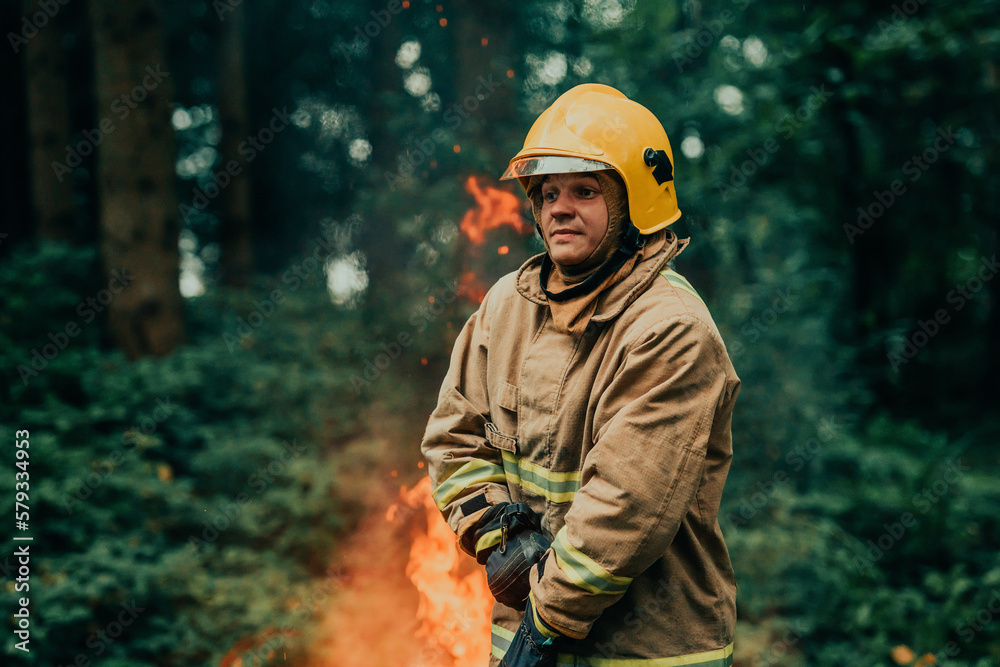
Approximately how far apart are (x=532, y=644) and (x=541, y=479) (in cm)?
45

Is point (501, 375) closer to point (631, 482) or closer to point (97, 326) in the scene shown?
point (631, 482)

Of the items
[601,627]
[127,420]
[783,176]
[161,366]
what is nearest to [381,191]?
[161,366]

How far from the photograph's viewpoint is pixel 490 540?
221 cm

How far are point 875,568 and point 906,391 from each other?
4.13 metres

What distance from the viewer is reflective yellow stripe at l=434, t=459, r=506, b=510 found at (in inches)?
92.4

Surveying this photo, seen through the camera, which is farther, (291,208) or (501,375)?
(291,208)

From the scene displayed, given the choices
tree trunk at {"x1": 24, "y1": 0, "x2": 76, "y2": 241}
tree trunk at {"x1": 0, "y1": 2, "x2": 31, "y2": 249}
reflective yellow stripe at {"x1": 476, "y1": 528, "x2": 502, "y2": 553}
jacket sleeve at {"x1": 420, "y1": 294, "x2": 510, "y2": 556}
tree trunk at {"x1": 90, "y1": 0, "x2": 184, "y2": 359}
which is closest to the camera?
reflective yellow stripe at {"x1": 476, "y1": 528, "x2": 502, "y2": 553}

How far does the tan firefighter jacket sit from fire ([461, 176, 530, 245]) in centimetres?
377

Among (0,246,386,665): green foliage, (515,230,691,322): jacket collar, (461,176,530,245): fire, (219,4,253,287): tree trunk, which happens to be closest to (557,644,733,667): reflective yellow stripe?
(515,230,691,322): jacket collar

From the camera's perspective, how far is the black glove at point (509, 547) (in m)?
2.10

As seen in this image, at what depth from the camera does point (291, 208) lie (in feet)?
44.9

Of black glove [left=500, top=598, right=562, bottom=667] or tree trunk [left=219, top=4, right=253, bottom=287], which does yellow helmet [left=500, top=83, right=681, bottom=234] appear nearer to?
black glove [left=500, top=598, right=562, bottom=667]

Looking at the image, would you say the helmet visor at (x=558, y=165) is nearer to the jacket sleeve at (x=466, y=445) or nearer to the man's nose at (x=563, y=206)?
the man's nose at (x=563, y=206)

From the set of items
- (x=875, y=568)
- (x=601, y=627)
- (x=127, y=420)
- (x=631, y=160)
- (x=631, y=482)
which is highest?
(x=631, y=160)
